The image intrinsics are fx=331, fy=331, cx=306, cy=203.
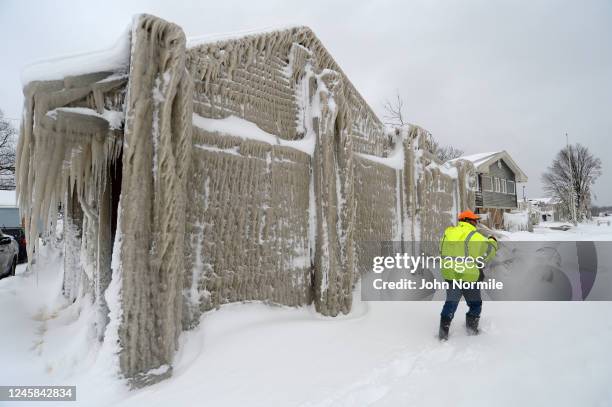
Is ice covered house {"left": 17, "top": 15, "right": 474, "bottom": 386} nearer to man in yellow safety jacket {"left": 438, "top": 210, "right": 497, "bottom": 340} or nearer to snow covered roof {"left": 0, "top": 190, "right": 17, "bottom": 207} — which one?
man in yellow safety jacket {"left": 438, "top": 210, "right": 497, "bottom": 340}

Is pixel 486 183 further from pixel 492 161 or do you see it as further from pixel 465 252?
pixel 465 252

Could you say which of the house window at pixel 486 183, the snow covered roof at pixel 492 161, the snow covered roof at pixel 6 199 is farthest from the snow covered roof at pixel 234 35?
the house window at pixel 486 183

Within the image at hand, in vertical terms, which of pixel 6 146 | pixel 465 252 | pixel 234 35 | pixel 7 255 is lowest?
pixel 7 255

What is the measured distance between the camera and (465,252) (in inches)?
153

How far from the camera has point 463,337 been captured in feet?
13.1

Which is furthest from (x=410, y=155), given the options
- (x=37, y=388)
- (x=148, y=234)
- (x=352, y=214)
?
(x=37, y=388)

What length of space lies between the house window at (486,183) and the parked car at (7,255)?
26438mm

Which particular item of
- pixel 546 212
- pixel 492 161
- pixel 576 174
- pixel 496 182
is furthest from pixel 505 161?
pixel 546 212

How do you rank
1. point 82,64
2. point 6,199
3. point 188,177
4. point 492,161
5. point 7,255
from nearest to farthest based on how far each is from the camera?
point 82,64 → point 188,177 → point 7,255 → point 6,199 → point 492,161

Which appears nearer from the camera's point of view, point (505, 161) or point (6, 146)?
point (6, 146)

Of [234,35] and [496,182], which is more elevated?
[496,182]

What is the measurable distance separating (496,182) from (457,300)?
25969mm

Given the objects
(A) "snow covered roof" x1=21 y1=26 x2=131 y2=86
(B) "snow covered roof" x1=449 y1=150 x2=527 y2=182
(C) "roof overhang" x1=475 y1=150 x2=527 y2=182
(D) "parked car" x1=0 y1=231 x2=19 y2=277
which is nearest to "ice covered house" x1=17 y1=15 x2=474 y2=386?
(A) "snow covered roof" x1=21 y1=26 x2=131 y2=86

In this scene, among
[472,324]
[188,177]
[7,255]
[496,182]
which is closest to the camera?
[188,177]
